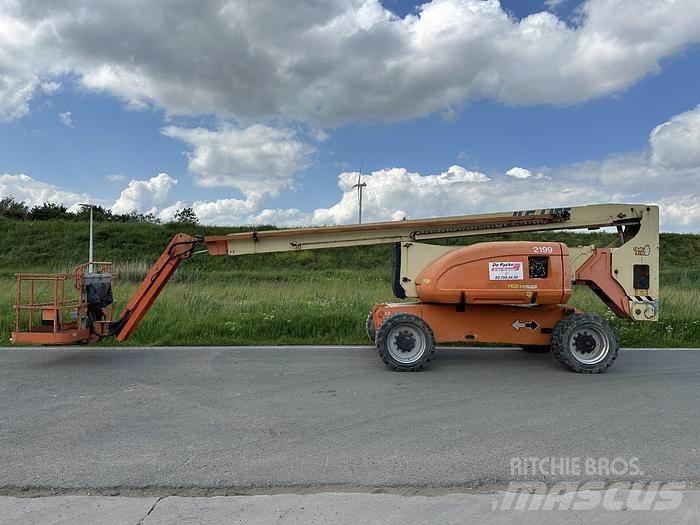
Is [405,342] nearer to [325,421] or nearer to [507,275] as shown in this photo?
[507,275]

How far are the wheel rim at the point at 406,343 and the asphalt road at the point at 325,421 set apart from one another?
0.94 ft

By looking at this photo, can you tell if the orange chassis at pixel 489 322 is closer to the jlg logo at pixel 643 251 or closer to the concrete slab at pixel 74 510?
the jlg logo at pixel 643 251

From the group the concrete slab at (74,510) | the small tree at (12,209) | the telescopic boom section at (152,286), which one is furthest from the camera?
the small tree at (12,209)

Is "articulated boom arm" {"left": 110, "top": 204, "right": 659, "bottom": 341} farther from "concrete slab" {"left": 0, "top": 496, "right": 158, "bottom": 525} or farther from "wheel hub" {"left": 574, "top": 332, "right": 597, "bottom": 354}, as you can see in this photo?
"concrete slab" {"left": 0, "top": 496, "right": 158, "bottom": 525}

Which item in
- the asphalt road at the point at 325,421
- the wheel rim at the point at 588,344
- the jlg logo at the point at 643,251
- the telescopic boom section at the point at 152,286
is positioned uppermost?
the jlg logo at the point at 643,251

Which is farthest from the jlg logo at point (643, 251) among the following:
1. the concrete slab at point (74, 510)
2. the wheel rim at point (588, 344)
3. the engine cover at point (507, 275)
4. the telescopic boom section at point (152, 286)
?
the concrete slab at point (74, 510)

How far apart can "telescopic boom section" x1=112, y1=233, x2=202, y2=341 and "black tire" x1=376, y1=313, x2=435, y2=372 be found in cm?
341

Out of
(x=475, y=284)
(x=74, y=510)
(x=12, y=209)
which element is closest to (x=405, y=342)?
(x=475, y=284)

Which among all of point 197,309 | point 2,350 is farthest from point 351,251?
point 2,350

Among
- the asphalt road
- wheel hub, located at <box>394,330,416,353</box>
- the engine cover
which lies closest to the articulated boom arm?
the engine cover

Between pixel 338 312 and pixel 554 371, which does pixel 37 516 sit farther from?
pixel 338 312

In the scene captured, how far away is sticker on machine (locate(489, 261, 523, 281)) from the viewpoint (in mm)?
7262

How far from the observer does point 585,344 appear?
730 cm

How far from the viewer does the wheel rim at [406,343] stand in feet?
24.0
